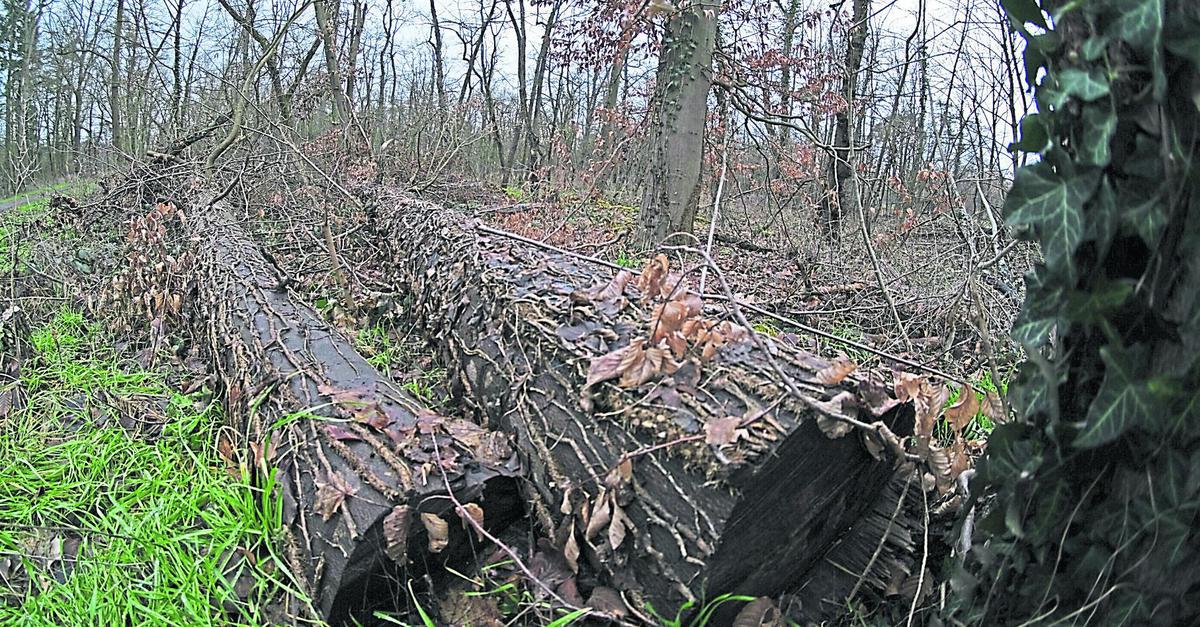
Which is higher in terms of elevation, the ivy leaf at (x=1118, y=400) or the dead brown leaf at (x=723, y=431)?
the ivy leaf at (x=1118, y=400)

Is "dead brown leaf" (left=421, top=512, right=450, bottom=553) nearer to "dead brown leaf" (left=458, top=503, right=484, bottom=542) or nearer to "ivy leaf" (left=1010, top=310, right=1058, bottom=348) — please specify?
"dead brown leaf" (left=458, top=503, right=484, bottom=542)

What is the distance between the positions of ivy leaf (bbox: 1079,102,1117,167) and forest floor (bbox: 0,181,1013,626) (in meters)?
1.63

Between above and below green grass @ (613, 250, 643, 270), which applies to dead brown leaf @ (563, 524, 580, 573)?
below

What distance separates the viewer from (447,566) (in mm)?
2316

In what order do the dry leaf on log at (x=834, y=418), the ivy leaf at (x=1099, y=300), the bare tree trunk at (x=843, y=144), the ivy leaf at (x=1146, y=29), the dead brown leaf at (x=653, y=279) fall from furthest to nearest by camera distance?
the bare tree trunk at (x=843, y=144) → the dead brown leaf at (x=653, y=279) → the dry leaf on log at (x=834, y=418) → the ivy leaf at (x=1099, y=300) → the ivy leaf at (x=1146, y=29)

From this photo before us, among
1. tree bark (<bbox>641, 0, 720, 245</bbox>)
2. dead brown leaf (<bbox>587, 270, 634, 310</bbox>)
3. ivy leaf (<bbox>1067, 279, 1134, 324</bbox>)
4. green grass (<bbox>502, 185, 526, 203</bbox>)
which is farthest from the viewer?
green grass (<bbox>502, 185, 526, 203</bbox>)

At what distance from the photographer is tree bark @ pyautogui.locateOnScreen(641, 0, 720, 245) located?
20.0 feet

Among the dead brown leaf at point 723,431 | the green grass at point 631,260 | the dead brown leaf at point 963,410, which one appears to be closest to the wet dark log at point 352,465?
the dead brown leaf at point 723,431

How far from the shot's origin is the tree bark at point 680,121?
6105 millimetres

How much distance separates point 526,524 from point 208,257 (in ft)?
9.90

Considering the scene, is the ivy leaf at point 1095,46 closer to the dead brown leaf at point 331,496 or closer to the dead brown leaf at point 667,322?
the dead brown leaf at point 667,322

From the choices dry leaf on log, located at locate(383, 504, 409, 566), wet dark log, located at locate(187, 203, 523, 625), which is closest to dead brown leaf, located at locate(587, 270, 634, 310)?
wet dark log, located at locate(187, 203, 523, 625)

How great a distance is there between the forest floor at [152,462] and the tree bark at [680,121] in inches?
44.0

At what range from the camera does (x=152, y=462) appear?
2957mm
